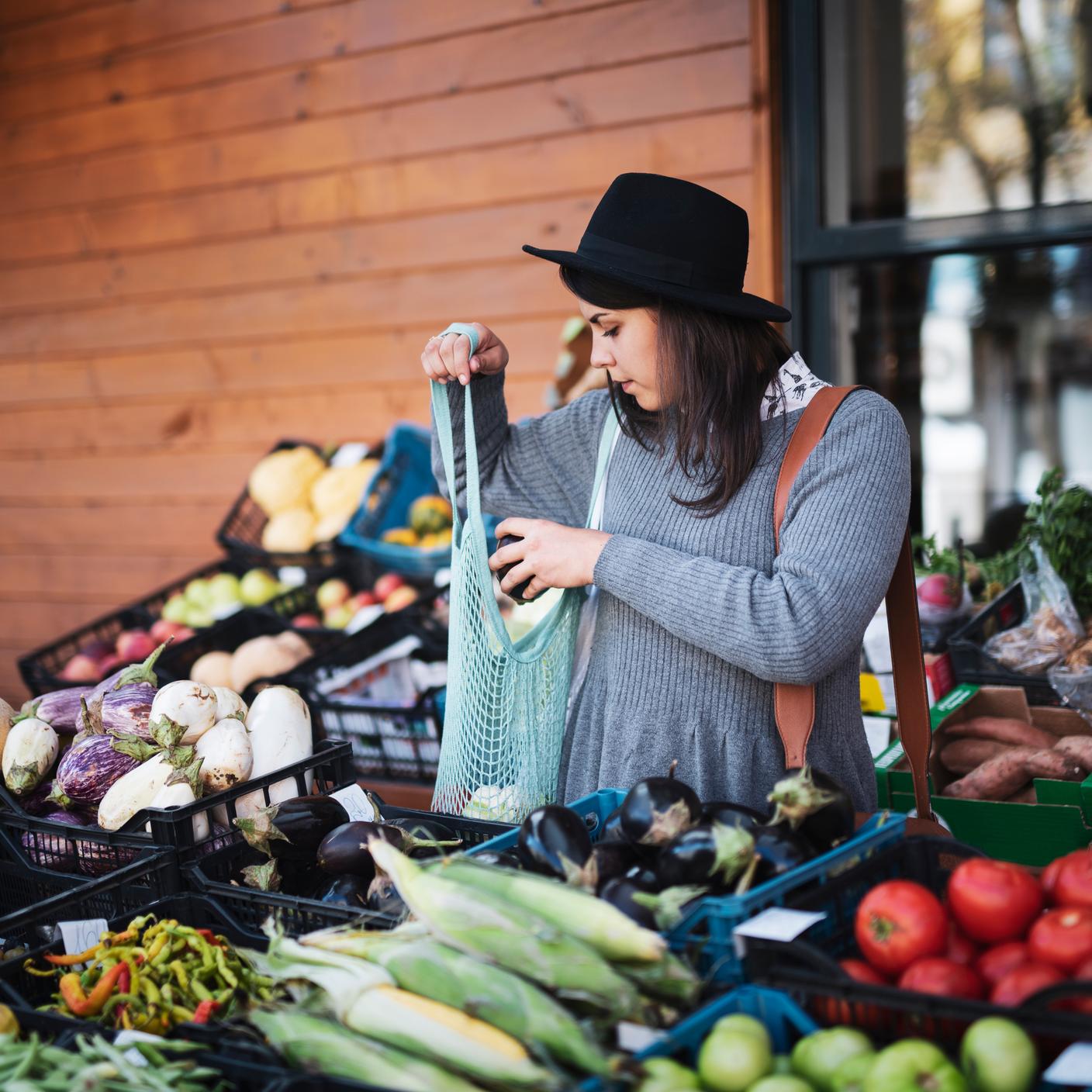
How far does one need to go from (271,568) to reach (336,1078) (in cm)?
322

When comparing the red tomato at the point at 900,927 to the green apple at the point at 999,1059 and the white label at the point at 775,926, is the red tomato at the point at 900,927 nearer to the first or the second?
the white label at the point at 775,926

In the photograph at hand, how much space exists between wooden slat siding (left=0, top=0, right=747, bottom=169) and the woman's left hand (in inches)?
89.1

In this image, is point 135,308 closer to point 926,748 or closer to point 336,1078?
point 926,748

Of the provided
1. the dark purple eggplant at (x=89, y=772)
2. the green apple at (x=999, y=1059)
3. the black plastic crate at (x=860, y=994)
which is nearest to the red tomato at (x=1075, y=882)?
the black plastic crate at (x=860, y=994)

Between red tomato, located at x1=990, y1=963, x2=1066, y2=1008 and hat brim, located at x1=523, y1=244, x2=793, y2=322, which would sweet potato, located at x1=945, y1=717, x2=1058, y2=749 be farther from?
red tomato, located at x1=990, y1=963, x2=1066, y2=1008

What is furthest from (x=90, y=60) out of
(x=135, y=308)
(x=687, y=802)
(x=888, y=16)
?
(x=687, y=802)

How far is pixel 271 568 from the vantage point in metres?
4.24

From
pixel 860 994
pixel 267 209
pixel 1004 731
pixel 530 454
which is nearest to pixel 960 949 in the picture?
pixel 860 994

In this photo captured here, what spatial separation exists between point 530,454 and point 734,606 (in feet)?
2.32

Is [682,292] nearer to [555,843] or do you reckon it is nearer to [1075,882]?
[555,843]

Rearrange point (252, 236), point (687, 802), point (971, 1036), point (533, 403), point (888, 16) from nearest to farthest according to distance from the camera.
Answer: point (971, 1036), point (687, 802), point (888, 16), point (533, 403), point (252, 236)

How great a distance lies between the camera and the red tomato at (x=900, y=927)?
4.13 ft

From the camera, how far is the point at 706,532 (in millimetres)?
1964

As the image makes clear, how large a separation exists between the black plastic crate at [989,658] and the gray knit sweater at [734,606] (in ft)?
2.81
